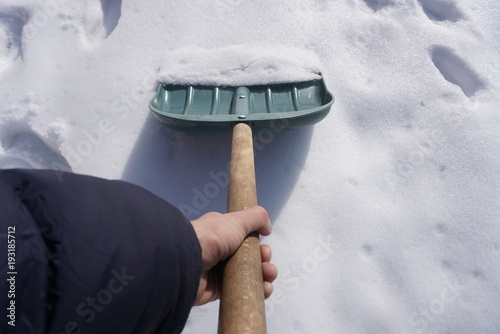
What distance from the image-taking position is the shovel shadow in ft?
4.52

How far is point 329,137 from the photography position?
147cm

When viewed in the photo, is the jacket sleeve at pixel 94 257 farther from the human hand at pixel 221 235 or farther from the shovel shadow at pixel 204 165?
the shovel shadow at pixel 204 165

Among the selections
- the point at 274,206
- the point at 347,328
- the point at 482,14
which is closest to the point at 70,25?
the point at 274,206

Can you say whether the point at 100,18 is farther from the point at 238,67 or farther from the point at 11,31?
the point at 238,67

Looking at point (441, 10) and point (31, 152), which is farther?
point (441, 10)

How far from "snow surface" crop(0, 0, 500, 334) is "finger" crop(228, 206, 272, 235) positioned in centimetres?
35

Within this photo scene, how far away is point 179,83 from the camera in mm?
1456

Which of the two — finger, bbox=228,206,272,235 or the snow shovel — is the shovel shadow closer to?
the snow shovel

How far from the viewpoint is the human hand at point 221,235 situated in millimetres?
865

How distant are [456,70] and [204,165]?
1124mm

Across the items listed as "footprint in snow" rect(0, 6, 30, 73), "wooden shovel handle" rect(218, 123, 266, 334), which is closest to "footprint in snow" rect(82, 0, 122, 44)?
"footprint in snow" rect(0, 6, 30, 73)

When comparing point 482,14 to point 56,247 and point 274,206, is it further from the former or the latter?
point 56,247

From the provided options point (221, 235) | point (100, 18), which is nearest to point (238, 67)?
point (100, 18)

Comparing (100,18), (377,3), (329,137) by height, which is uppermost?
(377,3)
